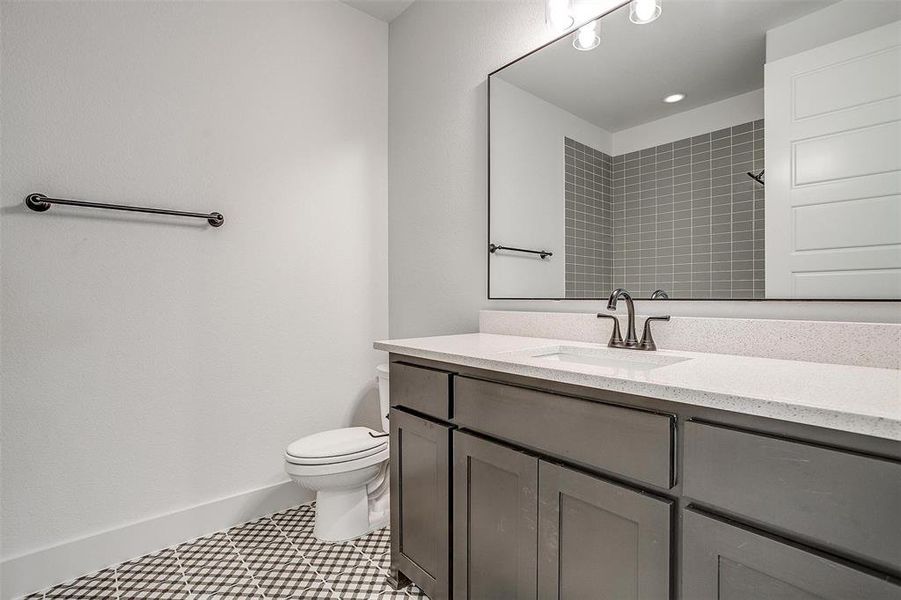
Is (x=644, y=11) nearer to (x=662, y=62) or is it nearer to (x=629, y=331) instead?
(x=662, y=62)

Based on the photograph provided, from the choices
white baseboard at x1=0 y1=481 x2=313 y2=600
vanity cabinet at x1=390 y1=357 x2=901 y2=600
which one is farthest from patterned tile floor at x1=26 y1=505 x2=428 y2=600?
vanity cabinet at x1=390 y1=357 x2=901 y2=600

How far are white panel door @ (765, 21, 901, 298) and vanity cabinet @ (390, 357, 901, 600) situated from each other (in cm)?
64

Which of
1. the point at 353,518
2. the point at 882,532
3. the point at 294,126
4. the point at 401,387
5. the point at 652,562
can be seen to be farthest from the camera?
the point at 294,126

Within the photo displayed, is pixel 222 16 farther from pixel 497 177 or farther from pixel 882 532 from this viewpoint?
pixel 882 532

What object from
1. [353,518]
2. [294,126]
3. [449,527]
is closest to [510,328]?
[449,527]

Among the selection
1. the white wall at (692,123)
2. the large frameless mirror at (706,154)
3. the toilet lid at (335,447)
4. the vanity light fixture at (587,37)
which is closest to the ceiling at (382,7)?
the large frameless mirror at (706,154)

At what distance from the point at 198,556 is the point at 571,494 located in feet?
5.31

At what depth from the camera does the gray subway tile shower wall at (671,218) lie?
4.12ft

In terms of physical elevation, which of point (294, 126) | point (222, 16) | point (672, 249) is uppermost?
point (222, 16)

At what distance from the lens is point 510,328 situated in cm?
183

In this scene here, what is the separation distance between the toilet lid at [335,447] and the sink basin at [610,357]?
89cm

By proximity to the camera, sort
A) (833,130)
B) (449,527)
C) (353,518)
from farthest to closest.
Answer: (353,518)
(449,527)
(833,130)

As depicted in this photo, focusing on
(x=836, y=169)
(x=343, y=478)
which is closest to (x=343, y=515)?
(x=343, y=478)

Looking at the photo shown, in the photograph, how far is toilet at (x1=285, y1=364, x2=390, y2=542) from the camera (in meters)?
1.76
